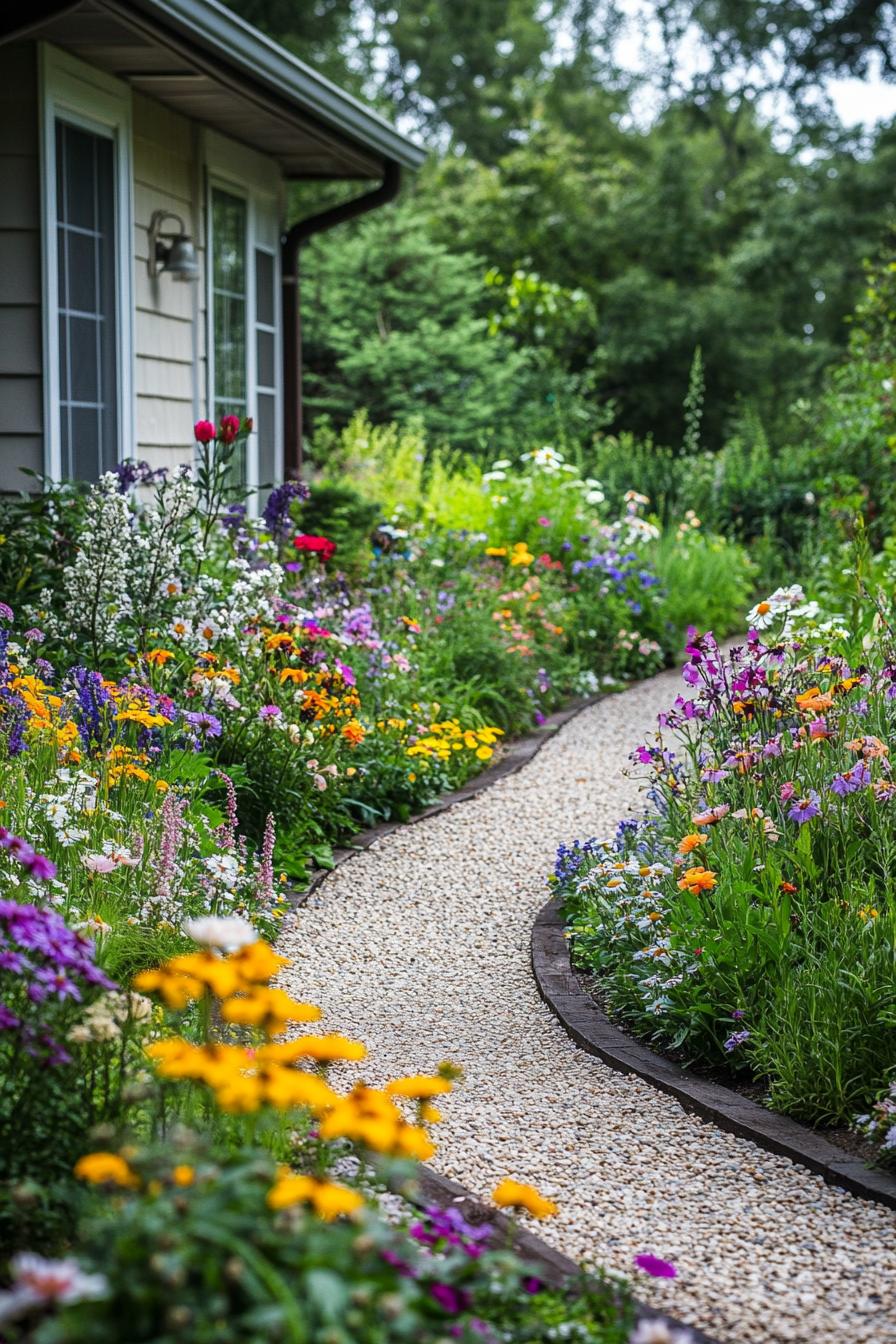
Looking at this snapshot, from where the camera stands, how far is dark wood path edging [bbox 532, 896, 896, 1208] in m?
2.73

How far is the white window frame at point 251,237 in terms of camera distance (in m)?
7.54

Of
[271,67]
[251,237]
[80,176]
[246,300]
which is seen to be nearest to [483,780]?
[80,176]

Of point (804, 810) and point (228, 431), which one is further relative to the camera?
point (228, 431)

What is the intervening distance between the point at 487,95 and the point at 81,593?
1003 inches

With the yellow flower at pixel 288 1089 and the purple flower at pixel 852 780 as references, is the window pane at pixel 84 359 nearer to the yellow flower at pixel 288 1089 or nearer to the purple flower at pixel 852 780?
the purple flower at pixel 852 780

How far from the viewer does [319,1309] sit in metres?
1.41

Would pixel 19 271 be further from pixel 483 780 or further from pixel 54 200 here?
pixel 483 780

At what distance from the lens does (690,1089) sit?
3145mm

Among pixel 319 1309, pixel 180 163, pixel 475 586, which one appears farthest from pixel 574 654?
pixel 319 1309

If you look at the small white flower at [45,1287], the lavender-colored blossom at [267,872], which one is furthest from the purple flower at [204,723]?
the small white flower at [45,1287]

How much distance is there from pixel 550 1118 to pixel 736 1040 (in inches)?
18.0

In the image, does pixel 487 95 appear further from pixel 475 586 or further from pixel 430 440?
pixel 475 586

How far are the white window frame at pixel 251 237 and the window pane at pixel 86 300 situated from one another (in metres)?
1.15

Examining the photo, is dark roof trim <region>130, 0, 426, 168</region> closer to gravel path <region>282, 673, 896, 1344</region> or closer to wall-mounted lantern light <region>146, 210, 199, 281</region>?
wall-mounted lantern light <region>146, 210, 199, 281</region>
